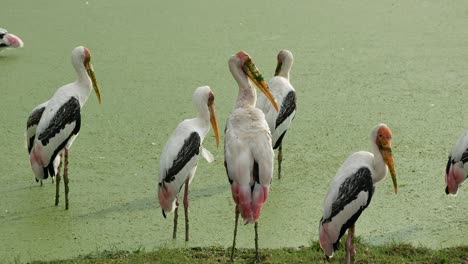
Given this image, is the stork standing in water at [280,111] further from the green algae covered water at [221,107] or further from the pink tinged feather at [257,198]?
the pink tinged feather at [257,198]

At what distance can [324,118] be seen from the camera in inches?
251

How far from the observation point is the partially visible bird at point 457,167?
5.04 m

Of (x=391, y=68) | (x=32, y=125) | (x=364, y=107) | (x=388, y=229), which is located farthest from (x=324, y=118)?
(x=32, y=125)

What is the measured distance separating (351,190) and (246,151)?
0.56m

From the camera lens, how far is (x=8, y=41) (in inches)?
296

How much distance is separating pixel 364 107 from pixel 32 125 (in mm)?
2257

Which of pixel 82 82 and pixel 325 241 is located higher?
pixel 82 82

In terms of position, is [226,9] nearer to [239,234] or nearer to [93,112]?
[93,112]

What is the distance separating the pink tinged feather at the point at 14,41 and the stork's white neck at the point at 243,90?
297 cm

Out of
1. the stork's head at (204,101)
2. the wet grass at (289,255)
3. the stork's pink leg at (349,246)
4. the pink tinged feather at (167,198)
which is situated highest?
the stork's head at (204,101)

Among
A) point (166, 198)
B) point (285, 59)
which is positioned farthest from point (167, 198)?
point (285, 59)

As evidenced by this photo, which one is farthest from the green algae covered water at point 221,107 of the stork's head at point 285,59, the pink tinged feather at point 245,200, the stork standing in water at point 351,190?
the stork standing in water at point 351,190

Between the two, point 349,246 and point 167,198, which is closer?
point 349,246

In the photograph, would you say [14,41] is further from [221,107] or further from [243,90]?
[243,90]
